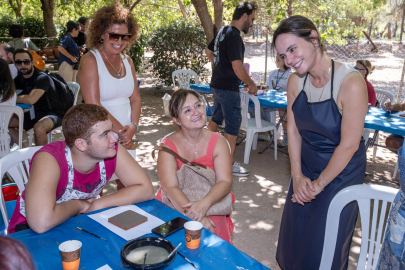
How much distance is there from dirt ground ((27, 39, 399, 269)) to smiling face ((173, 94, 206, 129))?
4.37 ft

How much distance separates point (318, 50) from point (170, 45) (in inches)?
310

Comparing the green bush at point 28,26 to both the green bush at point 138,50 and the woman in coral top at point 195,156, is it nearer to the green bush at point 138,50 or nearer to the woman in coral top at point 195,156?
the green bush at point 138,50

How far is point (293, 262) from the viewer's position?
2.24 m

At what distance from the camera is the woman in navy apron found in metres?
1.93

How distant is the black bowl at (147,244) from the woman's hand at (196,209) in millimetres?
625

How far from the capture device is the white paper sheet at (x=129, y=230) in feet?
5.59

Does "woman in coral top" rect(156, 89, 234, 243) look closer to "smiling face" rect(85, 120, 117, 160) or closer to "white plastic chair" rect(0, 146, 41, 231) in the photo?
"smiling face" rect(85, 120, 117, 160)

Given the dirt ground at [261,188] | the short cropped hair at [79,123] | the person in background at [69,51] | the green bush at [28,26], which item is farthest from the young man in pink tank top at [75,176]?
the green bush at [28,26]

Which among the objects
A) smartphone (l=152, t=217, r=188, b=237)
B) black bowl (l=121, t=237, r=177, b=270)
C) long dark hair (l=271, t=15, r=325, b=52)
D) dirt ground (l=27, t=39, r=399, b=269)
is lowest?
dirt ground (l=27, t=39, r=399, b=269)

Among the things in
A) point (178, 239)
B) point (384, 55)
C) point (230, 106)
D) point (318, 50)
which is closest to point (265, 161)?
point (230, 106)

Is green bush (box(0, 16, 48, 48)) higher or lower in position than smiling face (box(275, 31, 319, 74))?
higher

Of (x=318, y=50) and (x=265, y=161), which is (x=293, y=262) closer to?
(x=318, y=50)

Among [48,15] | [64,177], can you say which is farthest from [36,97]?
[48,15]

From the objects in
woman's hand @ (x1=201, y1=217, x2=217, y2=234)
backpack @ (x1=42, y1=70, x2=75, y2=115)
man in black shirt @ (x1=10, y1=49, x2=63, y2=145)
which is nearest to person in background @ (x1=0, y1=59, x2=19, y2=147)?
man in black shirt @ (x1=10, y1=49, x2=63, y2=145)
